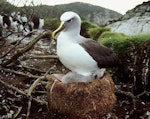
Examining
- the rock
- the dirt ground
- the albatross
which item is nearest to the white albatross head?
the albatross

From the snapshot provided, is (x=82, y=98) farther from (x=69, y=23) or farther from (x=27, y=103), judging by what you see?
(x=27, y=103)

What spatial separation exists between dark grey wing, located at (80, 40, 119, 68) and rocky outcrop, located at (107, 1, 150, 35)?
478cm

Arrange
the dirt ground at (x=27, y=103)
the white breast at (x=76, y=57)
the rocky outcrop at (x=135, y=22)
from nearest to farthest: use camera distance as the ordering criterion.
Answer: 1. the white breast at (x=76, y=57)
2. the dirt ground at (x=27, y=103)
3. the rocky outcrop at (x=135, y=22)

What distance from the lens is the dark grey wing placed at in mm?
3527

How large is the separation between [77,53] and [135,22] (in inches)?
236

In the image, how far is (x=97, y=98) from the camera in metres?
3.58

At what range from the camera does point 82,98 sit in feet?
11.6

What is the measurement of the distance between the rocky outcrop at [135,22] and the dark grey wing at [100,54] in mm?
4783

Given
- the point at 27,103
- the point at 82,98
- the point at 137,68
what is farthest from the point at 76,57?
the point at 137,68

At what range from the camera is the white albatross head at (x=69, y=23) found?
139 inches

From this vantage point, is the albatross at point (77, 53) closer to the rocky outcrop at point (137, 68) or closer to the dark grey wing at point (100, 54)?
the dark grey wing at point (100, 54)

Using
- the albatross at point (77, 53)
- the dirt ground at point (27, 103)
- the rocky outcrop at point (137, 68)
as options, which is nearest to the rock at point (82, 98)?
the albatross at point (77, 53)

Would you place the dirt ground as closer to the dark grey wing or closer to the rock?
the rock

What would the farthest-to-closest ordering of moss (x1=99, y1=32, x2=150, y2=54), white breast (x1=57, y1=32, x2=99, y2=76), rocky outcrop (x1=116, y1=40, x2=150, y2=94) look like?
moss (x1=99, y1=32, x2=150, y2=54) < rocky outcrop (x1=116, y1=40, x2=150, y2=94) < white breast (x1=57, y1=32, x2=99, y2=76)
